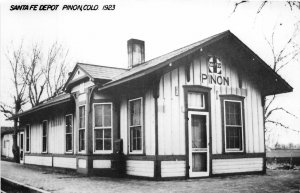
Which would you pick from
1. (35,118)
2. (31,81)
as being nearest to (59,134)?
(35,118)

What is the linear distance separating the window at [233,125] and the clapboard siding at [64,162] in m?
5.66

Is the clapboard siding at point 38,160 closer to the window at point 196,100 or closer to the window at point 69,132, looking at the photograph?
the window at point 69,132

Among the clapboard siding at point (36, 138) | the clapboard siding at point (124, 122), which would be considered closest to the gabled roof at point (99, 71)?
the clapboard siding at point (124, 122)

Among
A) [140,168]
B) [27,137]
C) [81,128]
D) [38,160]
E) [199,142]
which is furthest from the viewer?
[27,137]

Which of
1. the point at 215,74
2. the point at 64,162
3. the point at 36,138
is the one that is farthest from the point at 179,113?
the point at 36,138

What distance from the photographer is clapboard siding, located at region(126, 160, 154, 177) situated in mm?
9719

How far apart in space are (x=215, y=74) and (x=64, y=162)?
7087mm

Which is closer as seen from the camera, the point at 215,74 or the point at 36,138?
the point at 215,74

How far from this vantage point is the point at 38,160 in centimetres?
1734

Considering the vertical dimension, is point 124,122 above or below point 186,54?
below

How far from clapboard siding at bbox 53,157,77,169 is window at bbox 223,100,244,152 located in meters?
5.66

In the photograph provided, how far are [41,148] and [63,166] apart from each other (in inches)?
123

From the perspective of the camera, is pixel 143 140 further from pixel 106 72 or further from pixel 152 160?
pixel 106 72

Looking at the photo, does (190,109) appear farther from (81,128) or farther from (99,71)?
(81,128)
